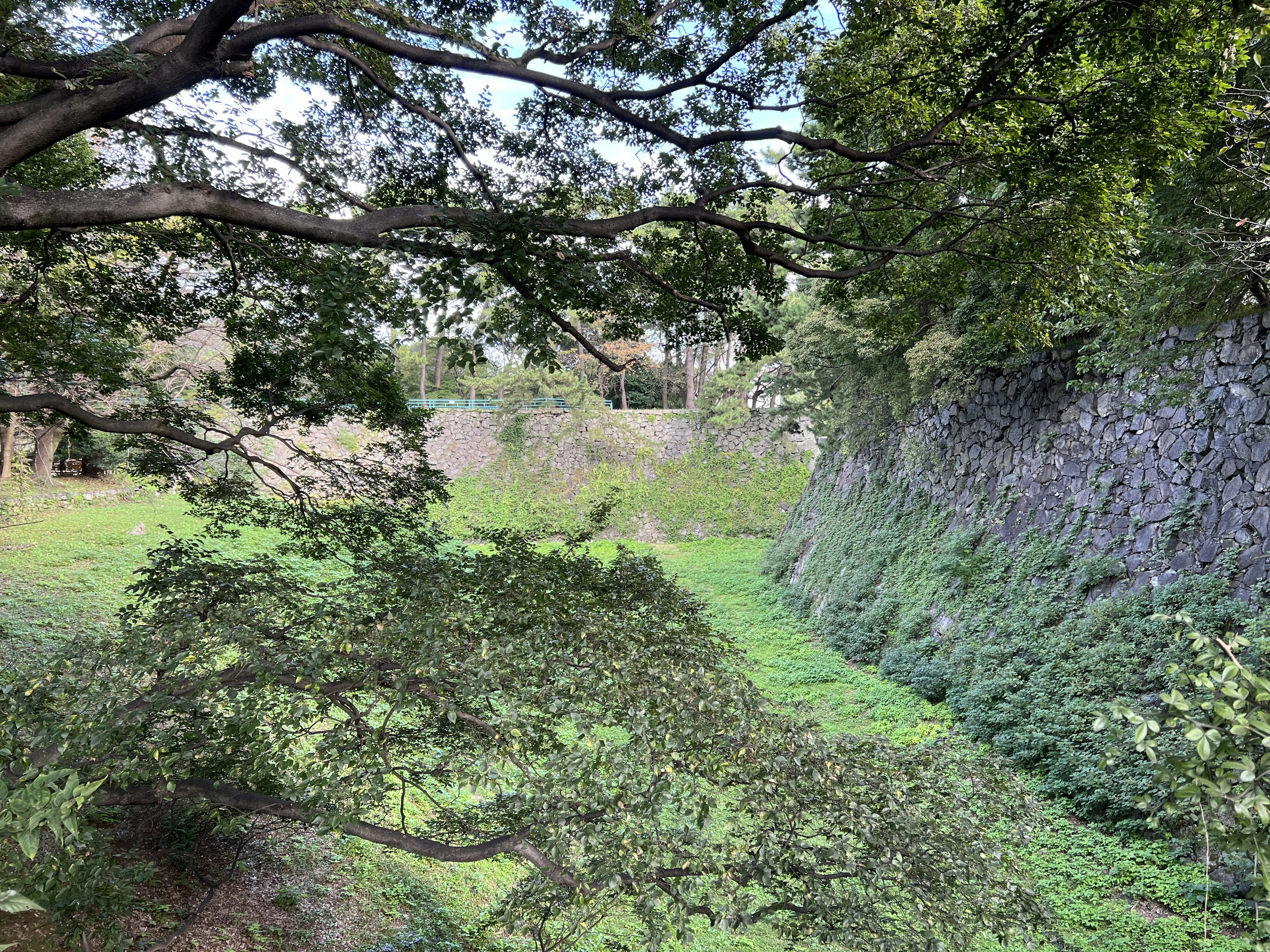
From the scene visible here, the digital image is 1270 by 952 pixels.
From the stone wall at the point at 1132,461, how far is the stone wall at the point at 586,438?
32.2ft

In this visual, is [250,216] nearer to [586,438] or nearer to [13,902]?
[13,902]

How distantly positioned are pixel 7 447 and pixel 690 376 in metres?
16.1

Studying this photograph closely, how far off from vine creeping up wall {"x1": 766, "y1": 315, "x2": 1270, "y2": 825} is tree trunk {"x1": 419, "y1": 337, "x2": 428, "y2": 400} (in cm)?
1284

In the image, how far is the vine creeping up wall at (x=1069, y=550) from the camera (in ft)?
18.1

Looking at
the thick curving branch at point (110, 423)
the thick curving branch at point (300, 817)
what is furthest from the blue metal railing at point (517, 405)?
the thick curving branch at point (300, 817)

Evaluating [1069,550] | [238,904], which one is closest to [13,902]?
Answer: [238,904]

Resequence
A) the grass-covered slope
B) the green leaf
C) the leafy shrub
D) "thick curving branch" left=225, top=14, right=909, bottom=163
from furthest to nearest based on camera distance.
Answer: the grass-covered slope < the leafy shrub < "thick curving branch" left=225, top=14, right=909, bottom=163 < the green leaf

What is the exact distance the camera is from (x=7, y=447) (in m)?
11.4

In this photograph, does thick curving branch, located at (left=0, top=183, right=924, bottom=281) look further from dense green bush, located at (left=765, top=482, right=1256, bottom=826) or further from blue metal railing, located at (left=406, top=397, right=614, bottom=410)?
blue metal railing, located at (left=406, top=397, right=614, bottom=410)

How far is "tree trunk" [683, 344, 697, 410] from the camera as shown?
71.5ft

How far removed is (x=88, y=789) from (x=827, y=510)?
12557 mm

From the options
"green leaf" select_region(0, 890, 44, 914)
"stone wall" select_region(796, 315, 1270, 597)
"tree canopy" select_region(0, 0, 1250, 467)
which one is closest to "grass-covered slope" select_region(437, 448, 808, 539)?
"stone wall" select_region(796, 315, 1270, 597)

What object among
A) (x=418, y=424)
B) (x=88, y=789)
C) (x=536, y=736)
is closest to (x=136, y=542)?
(x=418, y=424)

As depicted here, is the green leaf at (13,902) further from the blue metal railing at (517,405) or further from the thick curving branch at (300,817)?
the blue metal railing at (517,405)
